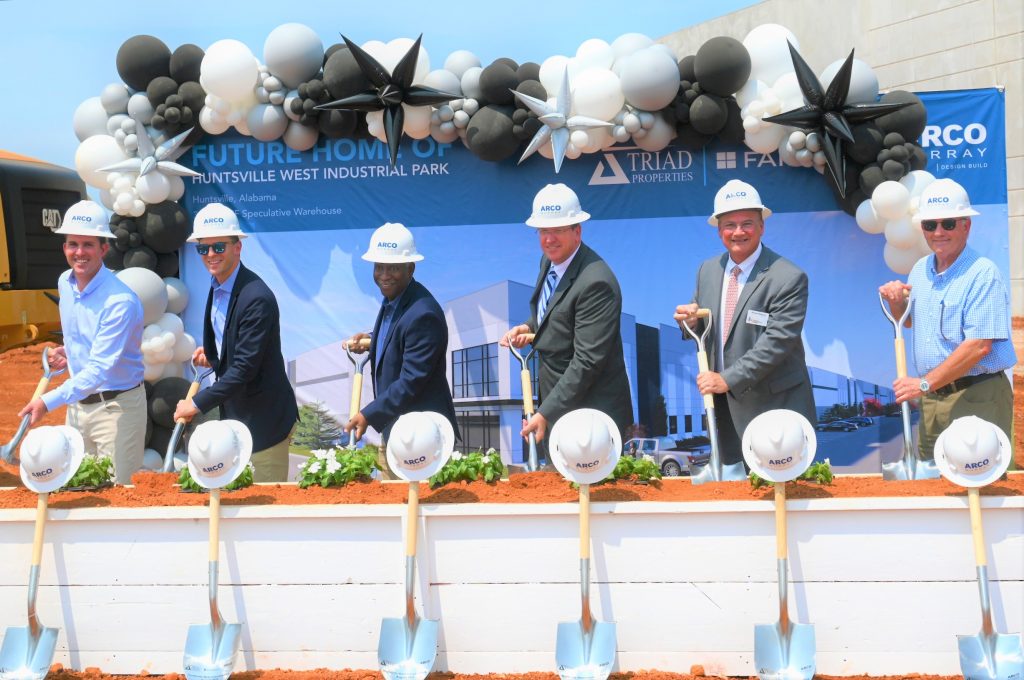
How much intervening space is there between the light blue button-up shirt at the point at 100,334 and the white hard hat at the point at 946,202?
349 centimetres

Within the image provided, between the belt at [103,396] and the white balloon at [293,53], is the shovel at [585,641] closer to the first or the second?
the belt at [103,396]

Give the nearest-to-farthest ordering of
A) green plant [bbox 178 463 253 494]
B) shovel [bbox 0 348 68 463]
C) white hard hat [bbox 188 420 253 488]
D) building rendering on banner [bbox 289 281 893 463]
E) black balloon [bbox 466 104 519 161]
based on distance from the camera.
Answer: white hard hat [bbox 188 420 253 488] < green plant [bbox 178 463 253 494] < shovel [bbox 0 348 68 463] < black balloon [bbox 466 104 519 161] < building rendering on banner [bbox 289 281 893 463]

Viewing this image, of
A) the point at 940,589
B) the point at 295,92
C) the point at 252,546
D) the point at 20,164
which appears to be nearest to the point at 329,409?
the point at 295,92

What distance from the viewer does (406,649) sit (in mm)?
3244

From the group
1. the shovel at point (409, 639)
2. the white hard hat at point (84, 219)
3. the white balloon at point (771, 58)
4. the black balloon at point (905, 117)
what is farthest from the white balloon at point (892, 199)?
the white hard hat at point (84, 219)

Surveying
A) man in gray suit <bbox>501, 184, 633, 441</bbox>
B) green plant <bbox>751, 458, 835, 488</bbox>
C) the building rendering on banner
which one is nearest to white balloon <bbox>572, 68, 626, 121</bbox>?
the building rendering on banner

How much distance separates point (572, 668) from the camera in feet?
10.4

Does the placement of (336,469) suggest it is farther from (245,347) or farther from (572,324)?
(572,324)

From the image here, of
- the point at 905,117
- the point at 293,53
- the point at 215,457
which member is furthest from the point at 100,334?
the point at 905,117

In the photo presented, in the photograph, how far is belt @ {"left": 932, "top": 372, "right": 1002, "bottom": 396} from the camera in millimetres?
4266

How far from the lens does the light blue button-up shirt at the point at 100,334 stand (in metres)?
4.57

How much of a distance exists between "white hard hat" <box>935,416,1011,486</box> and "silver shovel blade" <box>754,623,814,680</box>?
0.66 m

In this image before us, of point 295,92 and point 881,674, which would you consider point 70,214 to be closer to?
point 295,92

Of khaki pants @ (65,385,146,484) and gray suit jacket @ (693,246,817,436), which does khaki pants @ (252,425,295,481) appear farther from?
gray suit jacket @ (693,246,817,436)
